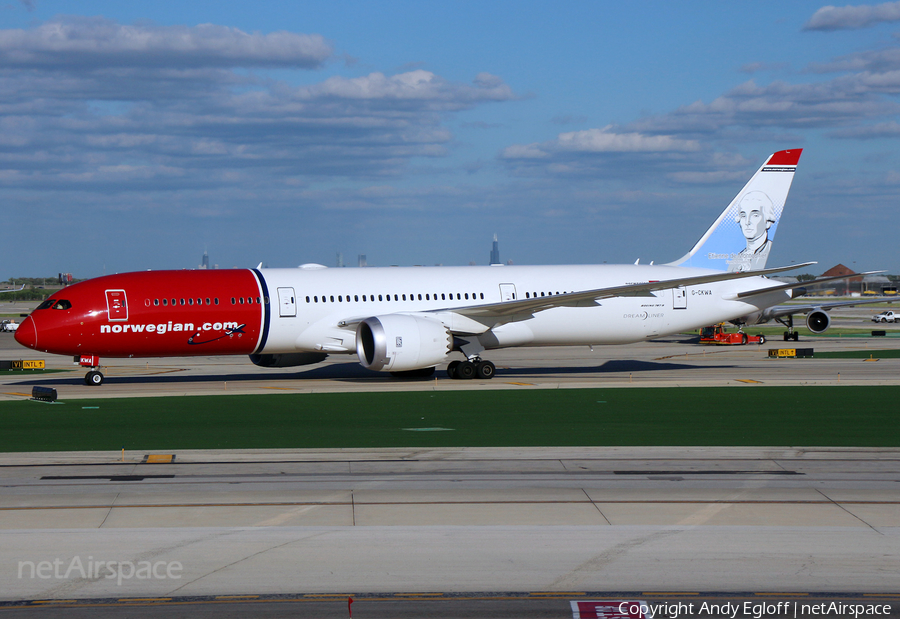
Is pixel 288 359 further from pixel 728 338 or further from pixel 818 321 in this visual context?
pixel 818 321

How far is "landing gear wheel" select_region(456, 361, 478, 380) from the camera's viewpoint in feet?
111

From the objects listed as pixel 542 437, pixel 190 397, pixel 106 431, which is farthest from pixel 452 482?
pixel 190 397

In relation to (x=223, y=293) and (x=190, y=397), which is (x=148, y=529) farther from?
(x=223, y=293)

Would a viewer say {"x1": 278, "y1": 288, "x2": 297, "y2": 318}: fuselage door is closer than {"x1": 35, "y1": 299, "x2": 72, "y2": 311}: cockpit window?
No

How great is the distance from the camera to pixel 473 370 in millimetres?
33875

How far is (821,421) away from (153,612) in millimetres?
18059

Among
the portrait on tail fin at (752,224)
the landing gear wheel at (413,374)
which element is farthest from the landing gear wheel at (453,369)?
the portrait on tail fin at (752,224)

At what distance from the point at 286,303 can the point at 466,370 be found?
23.3 ft

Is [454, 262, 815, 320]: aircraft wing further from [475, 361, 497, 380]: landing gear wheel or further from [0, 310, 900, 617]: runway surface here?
[0, 310, 900, 617]: runway surface

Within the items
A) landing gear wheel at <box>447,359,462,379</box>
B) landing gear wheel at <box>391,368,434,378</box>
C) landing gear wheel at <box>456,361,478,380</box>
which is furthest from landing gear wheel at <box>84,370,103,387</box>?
landing gear wheel at <box>456,361,478,380</box>

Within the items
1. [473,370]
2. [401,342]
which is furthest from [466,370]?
[401,342]

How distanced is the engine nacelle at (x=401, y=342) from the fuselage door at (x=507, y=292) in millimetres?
3832

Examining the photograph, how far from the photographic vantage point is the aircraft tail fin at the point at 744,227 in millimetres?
39219

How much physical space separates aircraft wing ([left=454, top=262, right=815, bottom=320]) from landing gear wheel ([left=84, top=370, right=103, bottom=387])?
13.1 meters
